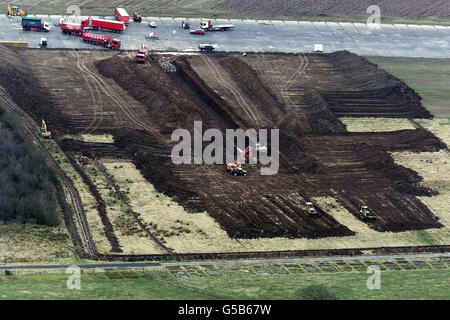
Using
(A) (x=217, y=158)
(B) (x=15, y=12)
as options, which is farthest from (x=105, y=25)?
(A) (x=217, y=158)

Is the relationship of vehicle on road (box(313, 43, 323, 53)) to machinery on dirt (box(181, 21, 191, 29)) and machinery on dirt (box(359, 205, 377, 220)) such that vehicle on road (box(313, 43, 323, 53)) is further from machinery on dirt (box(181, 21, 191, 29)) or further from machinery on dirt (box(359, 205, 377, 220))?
machinery on dirt (box(359, 205, 377, 220))

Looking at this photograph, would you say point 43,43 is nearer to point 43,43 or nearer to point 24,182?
point 43,43

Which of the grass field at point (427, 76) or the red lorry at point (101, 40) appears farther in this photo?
the red lorry at point (101, 40)

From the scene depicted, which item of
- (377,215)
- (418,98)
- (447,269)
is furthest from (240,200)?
(418,98)

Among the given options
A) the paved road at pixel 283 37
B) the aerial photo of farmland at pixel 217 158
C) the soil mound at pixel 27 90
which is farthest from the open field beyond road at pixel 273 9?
the soil mound at pixel 27 90

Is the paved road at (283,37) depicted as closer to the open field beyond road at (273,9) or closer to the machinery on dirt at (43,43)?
the machinery on dirt at (43,43)
